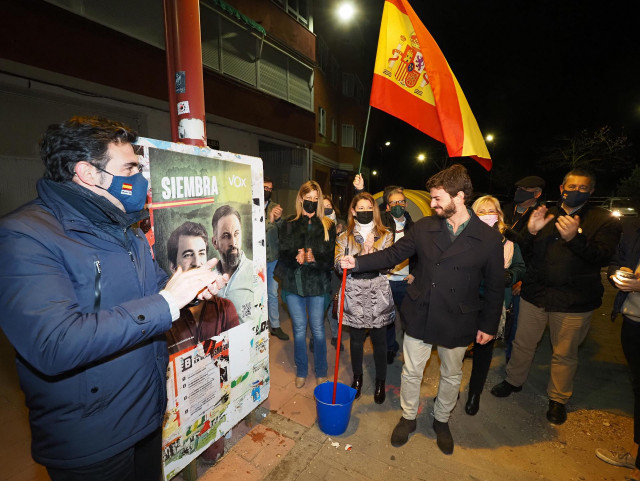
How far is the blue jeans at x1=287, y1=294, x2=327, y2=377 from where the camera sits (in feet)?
11.9

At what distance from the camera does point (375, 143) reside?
117ft

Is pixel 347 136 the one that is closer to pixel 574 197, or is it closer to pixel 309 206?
pixel 309 206

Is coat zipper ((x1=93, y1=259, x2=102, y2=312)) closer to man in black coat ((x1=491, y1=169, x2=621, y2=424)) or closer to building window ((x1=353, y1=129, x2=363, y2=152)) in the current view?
man in black coat ((x1=491, y1=169, x2=621, y2=424))

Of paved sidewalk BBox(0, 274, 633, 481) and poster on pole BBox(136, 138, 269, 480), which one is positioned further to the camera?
paved sidewalk BBox(0, 274, 633, 481)

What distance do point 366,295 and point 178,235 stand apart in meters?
1.99

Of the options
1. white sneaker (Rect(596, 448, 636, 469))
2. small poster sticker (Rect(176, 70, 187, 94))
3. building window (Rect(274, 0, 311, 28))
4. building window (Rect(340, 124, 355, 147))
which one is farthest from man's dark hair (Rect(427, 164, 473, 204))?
building window (Rect(340, 124, 355, 147))

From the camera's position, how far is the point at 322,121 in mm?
20812

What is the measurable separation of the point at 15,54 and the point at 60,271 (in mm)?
6727

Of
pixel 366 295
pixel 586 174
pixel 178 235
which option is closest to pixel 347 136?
pixel 586 174

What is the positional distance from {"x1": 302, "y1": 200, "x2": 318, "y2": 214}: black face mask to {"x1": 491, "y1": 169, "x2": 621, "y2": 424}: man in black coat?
2.29 m

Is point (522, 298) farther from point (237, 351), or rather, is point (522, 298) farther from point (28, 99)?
point (28, 99)

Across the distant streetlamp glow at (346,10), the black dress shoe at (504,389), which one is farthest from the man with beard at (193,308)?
the distant streetlamp glow at (346,10)

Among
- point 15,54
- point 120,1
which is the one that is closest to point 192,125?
point 15,54

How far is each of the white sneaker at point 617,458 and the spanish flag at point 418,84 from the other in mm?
2678
